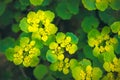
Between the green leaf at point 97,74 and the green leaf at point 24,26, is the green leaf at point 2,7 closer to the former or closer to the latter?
the green leaf at point 24,26

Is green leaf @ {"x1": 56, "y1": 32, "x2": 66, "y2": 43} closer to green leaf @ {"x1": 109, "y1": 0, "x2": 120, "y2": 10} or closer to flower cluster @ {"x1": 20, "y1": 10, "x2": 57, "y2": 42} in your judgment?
flower cluster @ {"x1": 20, "y1": 10, "x2": 57, "y2": 42}

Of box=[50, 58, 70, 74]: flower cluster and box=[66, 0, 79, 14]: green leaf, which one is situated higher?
box=[66, 0, 79, 14]: green leaf

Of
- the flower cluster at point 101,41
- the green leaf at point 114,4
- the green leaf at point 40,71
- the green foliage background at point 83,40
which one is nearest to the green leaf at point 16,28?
the green foliage background at point 83,40

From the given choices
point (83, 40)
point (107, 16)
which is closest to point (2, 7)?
point (83, 40)

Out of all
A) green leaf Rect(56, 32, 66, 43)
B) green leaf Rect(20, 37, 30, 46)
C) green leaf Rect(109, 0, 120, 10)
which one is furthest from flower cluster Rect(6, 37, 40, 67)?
green leaf Rect(109, 0, 120, 10)

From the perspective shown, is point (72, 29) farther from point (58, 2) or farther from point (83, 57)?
point (83, 57)

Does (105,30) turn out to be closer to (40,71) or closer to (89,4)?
(89,4)

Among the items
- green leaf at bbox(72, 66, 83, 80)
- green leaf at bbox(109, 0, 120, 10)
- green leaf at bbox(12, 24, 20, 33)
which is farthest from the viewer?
green leaf at bbox(12, 24, 20, 33)

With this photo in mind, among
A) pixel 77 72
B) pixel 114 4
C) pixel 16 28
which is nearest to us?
pixel 77 72
